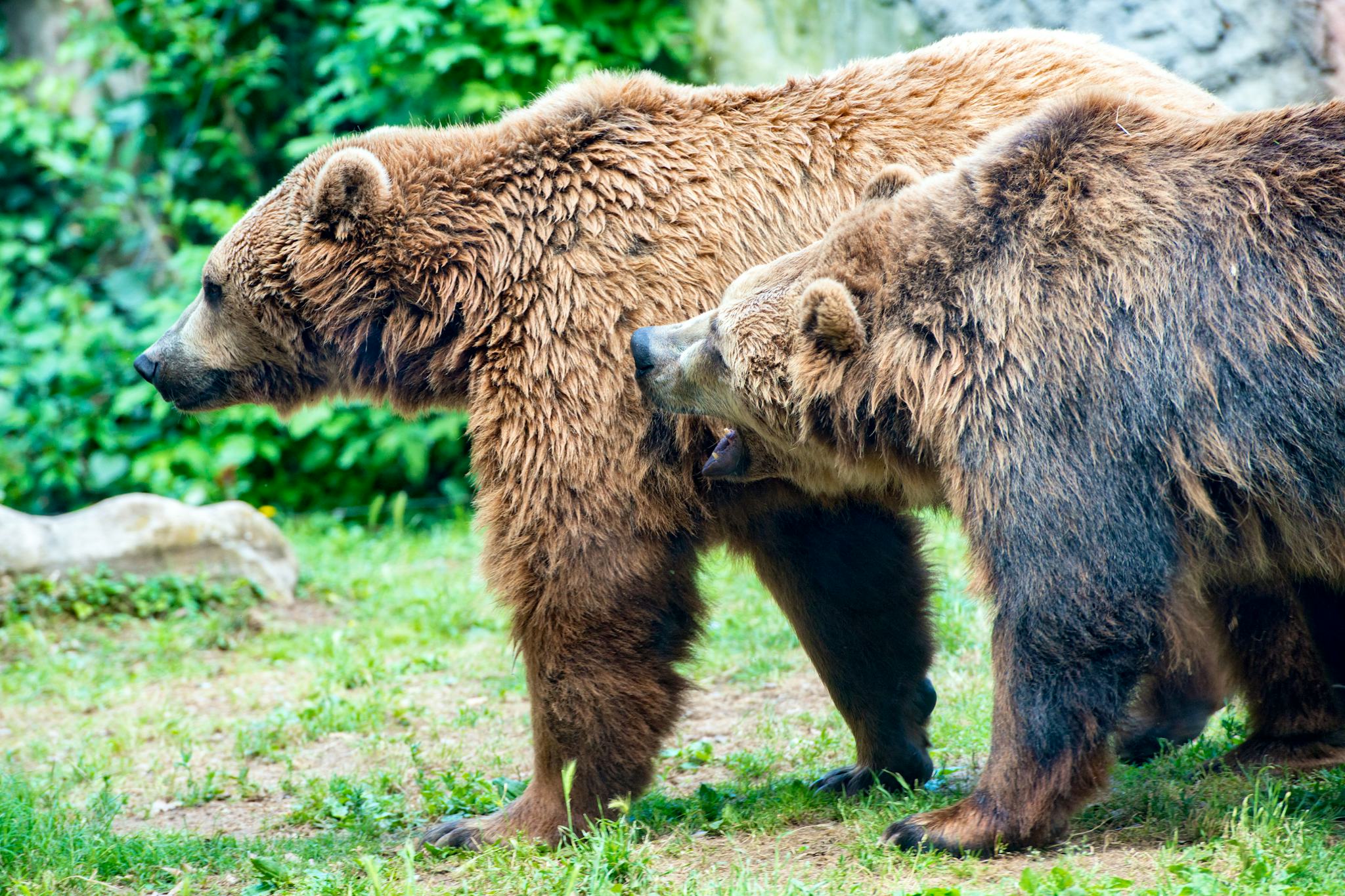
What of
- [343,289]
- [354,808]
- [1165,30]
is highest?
[1165,30]

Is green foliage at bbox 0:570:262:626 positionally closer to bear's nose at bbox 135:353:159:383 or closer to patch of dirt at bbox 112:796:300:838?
patch of dirt at bbox 112:796:300:838

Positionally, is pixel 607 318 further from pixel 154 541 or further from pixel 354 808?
pixel 154 541

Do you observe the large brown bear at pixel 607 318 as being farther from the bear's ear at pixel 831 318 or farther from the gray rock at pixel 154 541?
the gray rock at pixel 154 541

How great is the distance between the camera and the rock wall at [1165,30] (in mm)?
7570

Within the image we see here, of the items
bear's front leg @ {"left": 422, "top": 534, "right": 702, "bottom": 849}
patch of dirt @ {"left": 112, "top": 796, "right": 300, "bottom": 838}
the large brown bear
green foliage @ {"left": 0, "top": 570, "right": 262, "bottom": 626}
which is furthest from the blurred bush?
bear's front leg @ {"left": 422, "top": 534, "right": 702, "bottom": 849}

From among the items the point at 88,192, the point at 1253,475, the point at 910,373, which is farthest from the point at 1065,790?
the point at 88,192

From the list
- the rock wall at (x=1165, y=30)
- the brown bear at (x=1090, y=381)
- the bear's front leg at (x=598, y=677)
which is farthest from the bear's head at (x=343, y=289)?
the rock wall at (x=1165, y=30)

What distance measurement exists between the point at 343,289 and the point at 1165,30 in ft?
18.0

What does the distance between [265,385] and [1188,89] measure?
3.49 metres

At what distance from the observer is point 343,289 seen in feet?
15.5

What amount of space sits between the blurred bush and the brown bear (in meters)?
5.87

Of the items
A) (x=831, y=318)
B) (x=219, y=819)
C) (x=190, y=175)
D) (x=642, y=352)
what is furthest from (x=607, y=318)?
(x=190, y=175)

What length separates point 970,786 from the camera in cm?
477

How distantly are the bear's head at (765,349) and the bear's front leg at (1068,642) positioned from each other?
79cm
